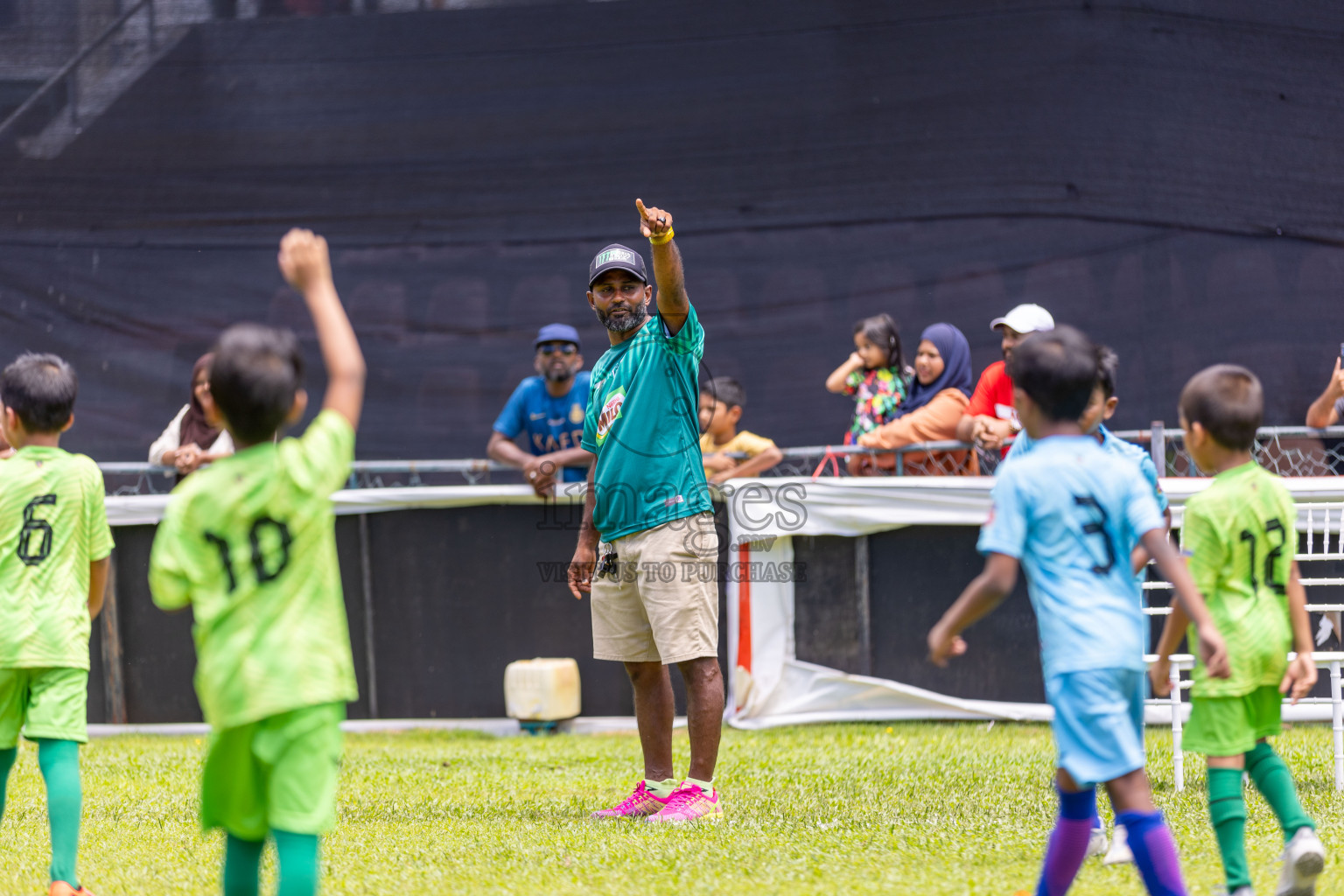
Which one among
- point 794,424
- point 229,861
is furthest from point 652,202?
point 229,861

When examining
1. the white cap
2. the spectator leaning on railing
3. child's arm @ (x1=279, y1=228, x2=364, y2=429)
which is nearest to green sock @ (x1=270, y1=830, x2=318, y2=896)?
child's arm @ (x1=279, y1=228, x2=364, y2=429)

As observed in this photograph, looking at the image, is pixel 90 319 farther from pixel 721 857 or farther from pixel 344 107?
pixel 721 857

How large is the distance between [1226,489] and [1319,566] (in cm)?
371

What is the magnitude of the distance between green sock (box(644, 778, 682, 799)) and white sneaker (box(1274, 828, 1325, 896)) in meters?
2.03

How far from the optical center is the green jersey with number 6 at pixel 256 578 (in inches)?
104

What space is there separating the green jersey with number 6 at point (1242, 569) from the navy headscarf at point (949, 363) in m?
3.97

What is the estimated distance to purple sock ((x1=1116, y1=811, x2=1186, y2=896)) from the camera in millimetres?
2797

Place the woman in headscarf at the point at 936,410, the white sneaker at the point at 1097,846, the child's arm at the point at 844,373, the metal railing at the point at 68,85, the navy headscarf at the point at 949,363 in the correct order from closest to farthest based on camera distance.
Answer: the white sneaker at the point at 1097,846
the woman in headscarf at the point at 936,410
the navy headscarf at the point at 949,363
the child's arm at the point at 844,373
the metal railing at the point at 68,85

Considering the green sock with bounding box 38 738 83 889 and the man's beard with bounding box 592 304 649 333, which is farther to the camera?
the man's beard with bounding box 592 304 649 333

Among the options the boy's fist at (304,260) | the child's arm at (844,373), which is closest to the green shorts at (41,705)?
the boy's fist at (304,260)

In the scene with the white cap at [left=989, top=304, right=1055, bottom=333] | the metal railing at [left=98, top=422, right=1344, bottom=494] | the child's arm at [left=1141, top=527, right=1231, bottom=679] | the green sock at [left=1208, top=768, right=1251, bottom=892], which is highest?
the white cap at [left=989, top=304, right=1055, bottom=333]

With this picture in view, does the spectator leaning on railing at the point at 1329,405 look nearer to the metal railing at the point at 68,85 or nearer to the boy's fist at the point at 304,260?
the boy's fist at the point at 304,260

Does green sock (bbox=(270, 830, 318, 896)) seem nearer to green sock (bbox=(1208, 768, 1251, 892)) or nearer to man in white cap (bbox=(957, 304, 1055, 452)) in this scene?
green sock (bbox=(1208, 768, 1251, 892))

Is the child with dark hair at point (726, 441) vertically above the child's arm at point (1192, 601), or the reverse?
the child with dark hair at point (726, 441)
